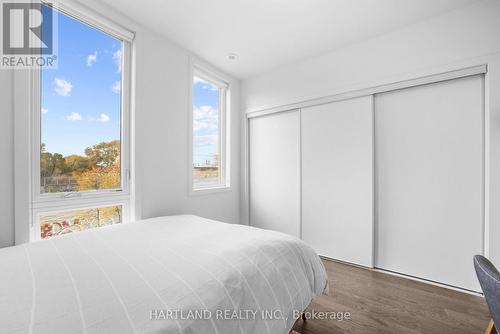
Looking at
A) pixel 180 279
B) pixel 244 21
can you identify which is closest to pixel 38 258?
pixel 180 279

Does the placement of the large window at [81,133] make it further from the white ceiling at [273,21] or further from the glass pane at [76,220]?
the white ceiling at [273,21]

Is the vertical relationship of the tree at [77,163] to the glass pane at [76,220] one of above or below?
above

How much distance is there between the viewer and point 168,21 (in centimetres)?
223

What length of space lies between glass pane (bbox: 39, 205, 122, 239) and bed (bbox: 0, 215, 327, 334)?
0.38 metres

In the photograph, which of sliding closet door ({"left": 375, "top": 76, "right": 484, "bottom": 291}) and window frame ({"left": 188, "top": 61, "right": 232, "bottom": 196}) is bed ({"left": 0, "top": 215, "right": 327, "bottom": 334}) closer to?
Result: sliding closet door ({"left": 375, "top": 76, "right": 484, "bottom": 291})

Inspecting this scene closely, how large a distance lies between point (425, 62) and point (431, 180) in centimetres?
117

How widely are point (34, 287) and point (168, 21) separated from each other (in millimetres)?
2362

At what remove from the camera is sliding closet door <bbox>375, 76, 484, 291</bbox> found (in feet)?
6.65

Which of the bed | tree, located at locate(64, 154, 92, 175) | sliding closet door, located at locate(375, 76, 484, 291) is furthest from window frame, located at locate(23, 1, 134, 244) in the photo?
sliding closet door, located at locate(375, 76, 484, 291)

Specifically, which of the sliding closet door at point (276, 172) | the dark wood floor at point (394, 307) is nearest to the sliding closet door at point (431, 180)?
the dark wood floor at point (394, 307)

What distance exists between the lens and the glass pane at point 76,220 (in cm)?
173

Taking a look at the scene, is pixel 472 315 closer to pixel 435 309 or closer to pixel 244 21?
pixel 435 309

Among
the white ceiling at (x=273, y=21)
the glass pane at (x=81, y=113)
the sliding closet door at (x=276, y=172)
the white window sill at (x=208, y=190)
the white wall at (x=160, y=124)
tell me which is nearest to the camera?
the glass pane at (x=81, y=113)

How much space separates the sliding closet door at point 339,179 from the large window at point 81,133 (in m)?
2.19
